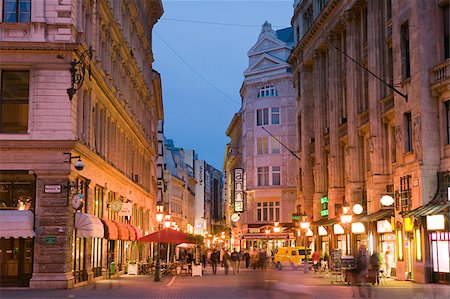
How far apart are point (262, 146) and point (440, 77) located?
60.1m

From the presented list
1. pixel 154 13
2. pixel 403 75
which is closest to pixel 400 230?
pixel 403 75

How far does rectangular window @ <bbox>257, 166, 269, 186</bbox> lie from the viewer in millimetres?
95062

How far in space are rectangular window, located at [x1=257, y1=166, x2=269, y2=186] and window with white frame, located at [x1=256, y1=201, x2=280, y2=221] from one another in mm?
2535

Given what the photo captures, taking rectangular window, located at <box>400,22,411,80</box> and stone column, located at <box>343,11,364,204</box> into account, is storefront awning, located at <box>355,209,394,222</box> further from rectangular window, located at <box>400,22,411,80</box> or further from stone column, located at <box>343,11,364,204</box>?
rectangular window, located at <box>400,22,411,80</box>

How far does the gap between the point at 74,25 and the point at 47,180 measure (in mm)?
6970

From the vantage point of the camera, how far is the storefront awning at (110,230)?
4029 centimetres

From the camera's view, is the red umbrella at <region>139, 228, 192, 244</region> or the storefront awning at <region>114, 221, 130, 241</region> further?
the red umbrella at <region>139, 228, 192, 244</region>

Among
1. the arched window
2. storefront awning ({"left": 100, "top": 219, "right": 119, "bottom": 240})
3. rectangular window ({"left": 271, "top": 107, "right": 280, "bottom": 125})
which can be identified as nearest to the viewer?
storefront awning ({"left": 100, "top": 219, "right": 119, "bottom": 240})

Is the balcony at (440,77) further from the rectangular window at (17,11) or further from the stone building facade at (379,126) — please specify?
the rectangular window at (17,11)

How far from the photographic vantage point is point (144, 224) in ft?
224

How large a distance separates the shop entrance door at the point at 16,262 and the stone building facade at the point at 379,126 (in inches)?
721

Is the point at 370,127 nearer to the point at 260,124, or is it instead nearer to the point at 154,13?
the point at 154,13

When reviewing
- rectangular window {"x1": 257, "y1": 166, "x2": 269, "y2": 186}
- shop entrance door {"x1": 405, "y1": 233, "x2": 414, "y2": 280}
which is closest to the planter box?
shop entrance door {"x1": 405, "y1": 233, "x2": 414, "y2": 280}

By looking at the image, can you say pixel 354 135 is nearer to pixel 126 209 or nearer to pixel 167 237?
pixel 167 237
